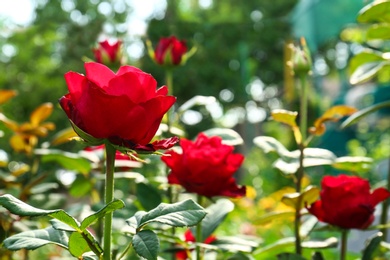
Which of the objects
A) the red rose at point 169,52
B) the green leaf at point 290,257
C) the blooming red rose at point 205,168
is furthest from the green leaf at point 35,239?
the red rose at point 169,52

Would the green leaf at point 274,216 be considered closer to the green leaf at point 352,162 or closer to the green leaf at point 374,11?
the green leaf at point 352,162

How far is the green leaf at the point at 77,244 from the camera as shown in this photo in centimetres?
58

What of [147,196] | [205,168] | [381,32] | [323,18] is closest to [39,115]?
[147,196]

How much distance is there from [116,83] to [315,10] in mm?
5181

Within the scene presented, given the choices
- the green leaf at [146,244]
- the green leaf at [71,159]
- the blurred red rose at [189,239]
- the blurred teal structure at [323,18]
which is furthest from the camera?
the blurred teal structure at [323,18]

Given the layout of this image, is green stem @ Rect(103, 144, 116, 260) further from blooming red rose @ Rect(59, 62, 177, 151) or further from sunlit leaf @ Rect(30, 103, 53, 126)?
sunlit leaf @ Rect(30, 103, 53, 126)

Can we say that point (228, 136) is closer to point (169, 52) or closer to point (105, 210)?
point (169, 52)

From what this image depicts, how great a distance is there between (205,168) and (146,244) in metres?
0.26

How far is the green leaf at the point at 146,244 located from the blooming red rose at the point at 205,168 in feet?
0.78

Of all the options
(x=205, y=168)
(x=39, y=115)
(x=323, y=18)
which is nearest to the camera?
(x=205, y=168)

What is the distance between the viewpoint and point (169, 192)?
38.8 inches

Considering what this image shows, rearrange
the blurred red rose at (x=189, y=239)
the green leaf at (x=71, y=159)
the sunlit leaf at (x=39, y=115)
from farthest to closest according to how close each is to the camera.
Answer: the sunlit leaf at (x=39, y=115) → the green leaf at (x=71, y=159) → the blurred red rose at (x=189, y=239)

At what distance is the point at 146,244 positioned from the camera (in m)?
0.53

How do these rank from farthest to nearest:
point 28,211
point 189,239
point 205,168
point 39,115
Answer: point 39,115 < point 189,239 < point 205,168 < point 28,211
